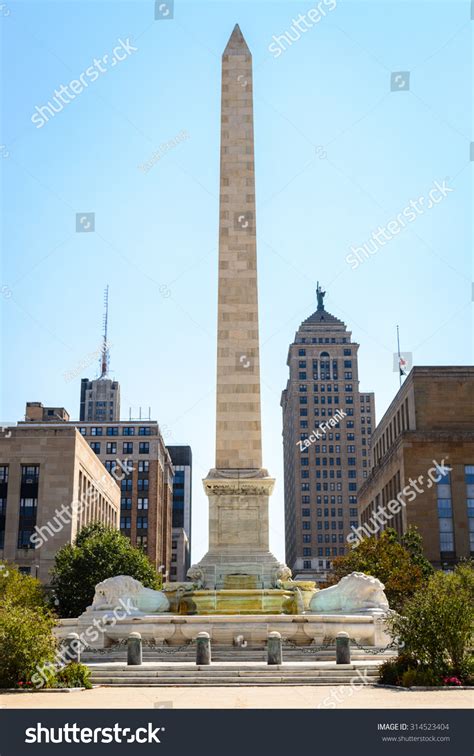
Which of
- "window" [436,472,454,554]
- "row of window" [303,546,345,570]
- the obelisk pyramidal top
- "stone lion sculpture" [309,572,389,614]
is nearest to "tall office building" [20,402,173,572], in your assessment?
"row of window" [303,546,345,570]

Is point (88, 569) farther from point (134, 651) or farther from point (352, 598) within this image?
point (134, 651)

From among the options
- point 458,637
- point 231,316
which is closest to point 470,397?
point 231,316

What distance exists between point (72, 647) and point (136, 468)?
11753cm

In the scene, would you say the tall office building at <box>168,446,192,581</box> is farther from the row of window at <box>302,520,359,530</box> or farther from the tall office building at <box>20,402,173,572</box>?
the tall office building at <box>20,402,173,572</box>

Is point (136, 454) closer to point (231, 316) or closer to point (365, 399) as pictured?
point (365, 399)

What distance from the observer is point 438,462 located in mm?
82562

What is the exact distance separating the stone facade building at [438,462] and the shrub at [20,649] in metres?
60.5

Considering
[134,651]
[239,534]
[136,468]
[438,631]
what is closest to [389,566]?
A: [239,534]

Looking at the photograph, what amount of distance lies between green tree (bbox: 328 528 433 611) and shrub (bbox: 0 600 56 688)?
33.2 m

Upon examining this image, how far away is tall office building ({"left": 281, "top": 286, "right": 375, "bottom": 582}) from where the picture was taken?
537ft

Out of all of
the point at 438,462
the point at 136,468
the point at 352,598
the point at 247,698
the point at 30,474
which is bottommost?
the point at 247,698

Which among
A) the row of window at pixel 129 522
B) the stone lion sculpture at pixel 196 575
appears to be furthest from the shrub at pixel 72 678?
the row of window at pixel 129 522

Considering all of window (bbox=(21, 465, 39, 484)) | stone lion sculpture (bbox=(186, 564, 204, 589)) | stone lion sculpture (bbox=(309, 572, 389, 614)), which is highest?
window (bbox=(21, 465, 39, 484))

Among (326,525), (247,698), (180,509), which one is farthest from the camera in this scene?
(180,509)
